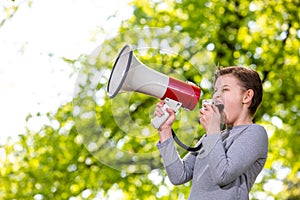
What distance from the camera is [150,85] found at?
74.2 inches

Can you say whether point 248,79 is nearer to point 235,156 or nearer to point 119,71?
point 235,156

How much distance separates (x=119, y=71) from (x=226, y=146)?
15.9 inches

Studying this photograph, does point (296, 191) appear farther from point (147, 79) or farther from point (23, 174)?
point (147, 79)

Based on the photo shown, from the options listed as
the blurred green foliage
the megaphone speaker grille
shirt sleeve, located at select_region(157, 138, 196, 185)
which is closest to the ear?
shirt sleeve, located at select_region(157, 138, 196, 185)

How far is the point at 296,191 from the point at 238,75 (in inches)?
219

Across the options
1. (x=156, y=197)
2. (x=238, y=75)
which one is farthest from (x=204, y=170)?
(x=156, y=197)

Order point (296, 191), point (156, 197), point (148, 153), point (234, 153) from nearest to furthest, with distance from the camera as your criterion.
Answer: point (234, 153) → point (148, 153) → point (156, 197) → point (296, 191)

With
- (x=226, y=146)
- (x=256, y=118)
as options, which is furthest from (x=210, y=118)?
(x=256, y=118)

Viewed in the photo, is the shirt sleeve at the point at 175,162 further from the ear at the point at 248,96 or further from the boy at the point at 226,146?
the ear at the point at 248,96

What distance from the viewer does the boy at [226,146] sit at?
6.12ft

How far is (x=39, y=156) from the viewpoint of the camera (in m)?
6.85

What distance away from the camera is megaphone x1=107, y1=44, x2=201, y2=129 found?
72.9 inches

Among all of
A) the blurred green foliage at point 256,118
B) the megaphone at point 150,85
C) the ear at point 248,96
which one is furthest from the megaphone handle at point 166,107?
the blurred green foliage at point 256,118

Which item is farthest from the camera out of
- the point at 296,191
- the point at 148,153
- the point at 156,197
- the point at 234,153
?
the point at 296,191
